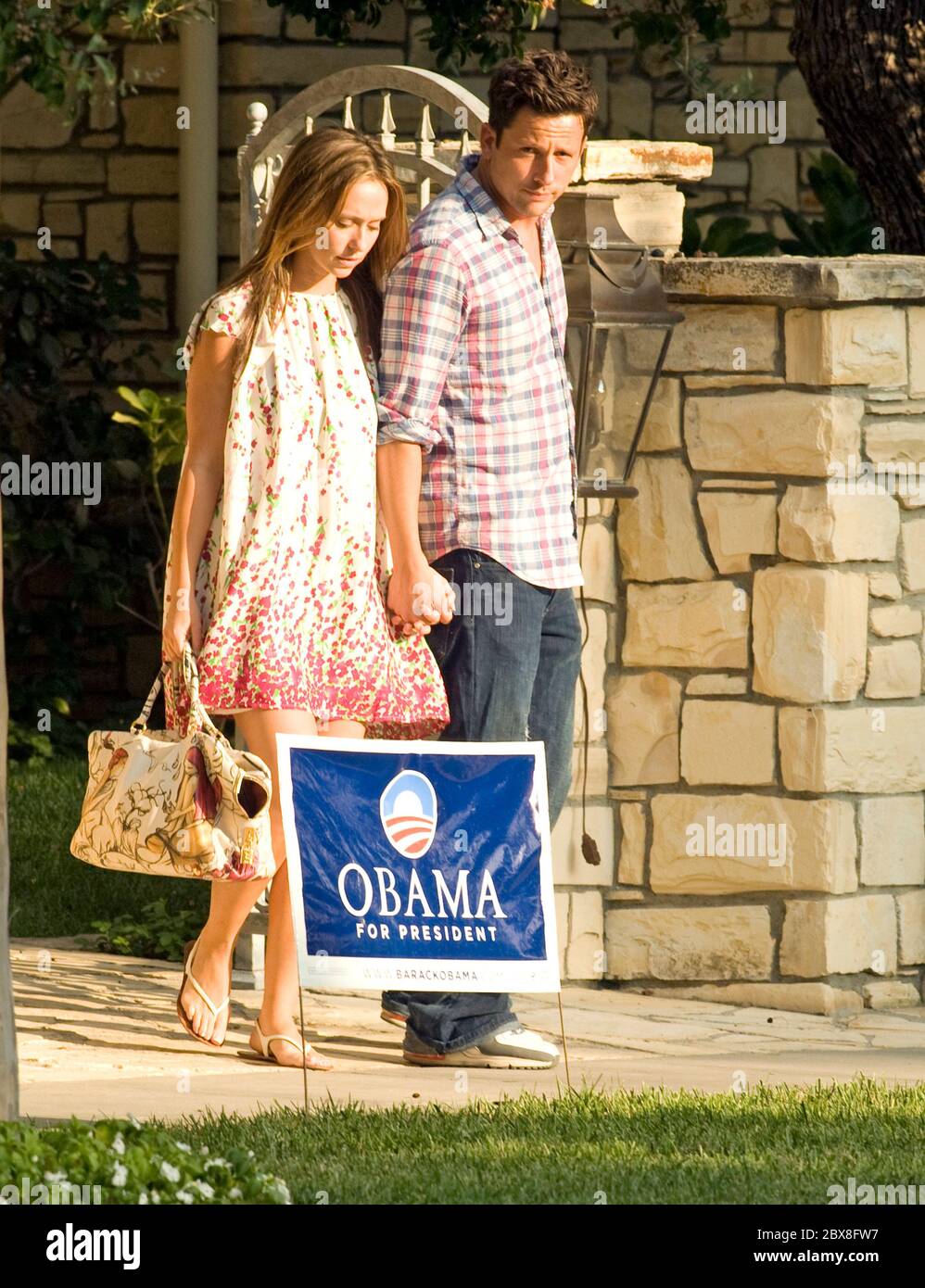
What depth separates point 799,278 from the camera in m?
5.72

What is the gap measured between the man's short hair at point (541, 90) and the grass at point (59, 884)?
2860mm

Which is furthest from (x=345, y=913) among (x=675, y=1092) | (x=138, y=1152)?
(x=138, y=1152)

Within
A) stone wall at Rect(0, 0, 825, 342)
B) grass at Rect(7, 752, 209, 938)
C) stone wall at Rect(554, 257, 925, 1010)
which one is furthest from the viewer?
stone wall at Rect(0, 0, 825, 342)

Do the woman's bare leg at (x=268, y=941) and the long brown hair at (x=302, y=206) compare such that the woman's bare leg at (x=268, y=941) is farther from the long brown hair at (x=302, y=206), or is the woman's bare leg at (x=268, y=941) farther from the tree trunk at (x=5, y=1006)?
the tree trunk at (x=5, y=1006)

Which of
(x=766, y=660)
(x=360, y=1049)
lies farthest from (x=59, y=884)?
(x=766, y=660)

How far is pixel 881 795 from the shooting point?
233 inches

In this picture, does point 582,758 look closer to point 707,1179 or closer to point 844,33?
point 707,1179

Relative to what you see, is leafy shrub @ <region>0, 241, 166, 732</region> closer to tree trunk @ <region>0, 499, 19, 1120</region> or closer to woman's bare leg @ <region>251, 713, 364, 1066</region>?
woman's bare leg @ <region>251, 713, 364, 1066</region>

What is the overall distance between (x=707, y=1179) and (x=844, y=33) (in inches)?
180

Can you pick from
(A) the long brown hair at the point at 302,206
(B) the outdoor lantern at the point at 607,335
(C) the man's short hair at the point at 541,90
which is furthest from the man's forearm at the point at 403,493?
(B) the outdoor lantern at the point at 607,335

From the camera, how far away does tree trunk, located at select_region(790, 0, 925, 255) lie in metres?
7.26

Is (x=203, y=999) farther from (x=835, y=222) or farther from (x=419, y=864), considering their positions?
(x=835, y=222)

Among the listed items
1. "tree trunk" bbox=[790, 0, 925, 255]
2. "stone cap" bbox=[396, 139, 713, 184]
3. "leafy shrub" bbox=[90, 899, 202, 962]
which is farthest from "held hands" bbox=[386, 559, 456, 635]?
"tree trunk" bbox=[790, 0, 925, 255]

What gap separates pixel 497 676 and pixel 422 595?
294 mm
